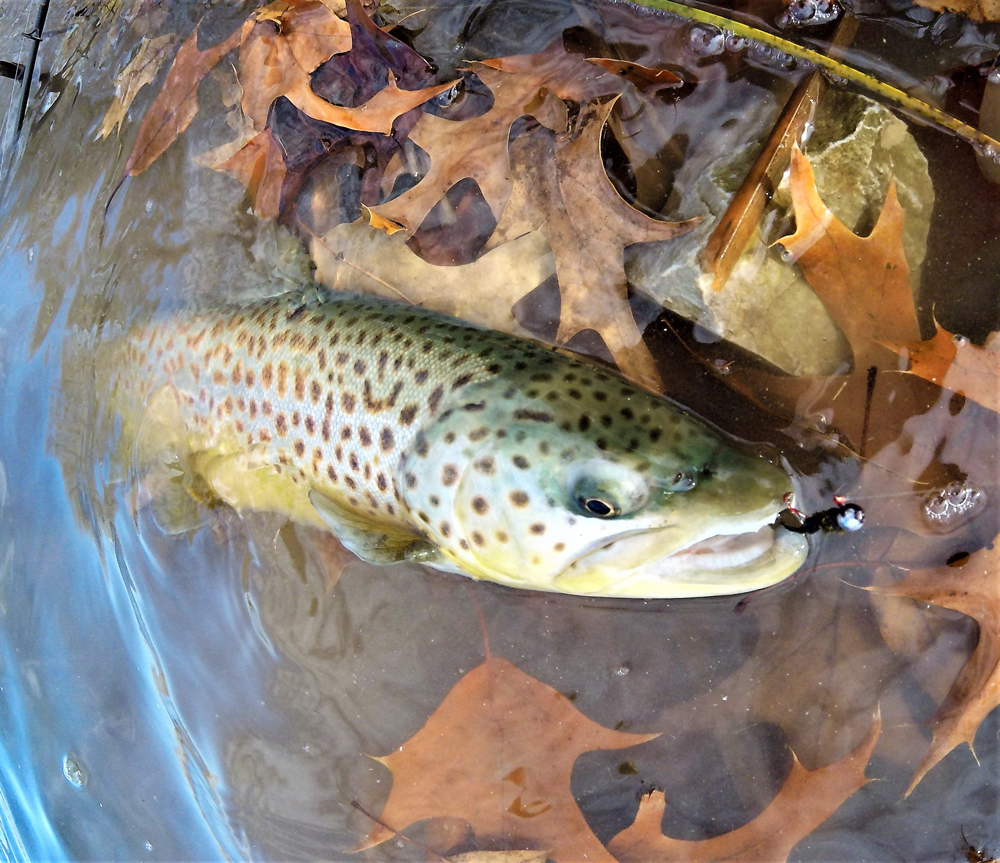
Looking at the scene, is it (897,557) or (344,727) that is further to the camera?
(344,727)

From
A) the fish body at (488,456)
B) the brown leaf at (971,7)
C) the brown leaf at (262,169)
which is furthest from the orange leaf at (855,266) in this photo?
the brown leaf at (262,169)

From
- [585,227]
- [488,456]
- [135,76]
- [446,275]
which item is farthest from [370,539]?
[135,76]

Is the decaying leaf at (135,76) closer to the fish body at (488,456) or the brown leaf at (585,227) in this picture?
the fish body at (488,456)

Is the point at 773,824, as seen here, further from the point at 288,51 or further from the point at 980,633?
the point at 288,51

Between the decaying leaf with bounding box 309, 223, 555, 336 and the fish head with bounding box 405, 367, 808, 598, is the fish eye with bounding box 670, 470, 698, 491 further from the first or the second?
the decaying leaf with bounding box 309, 223, 555, 336

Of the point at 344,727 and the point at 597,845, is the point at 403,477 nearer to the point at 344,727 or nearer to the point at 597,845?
the point at 344,727

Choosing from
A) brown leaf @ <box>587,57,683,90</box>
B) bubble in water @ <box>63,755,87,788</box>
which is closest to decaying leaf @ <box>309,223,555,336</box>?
brown leaf @ <box>587,57,683,90</box>

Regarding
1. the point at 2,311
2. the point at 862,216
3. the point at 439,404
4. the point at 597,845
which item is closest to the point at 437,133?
the point at 439,404
